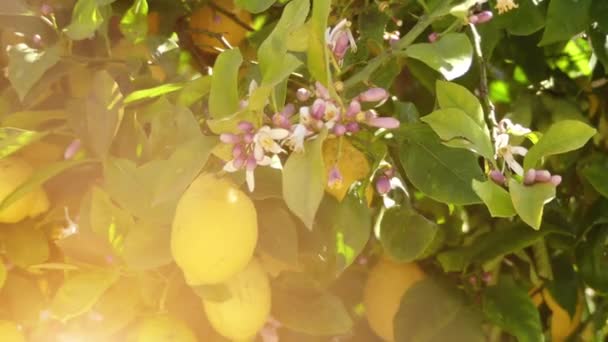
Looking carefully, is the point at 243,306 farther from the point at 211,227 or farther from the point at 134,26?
the point at 134,26

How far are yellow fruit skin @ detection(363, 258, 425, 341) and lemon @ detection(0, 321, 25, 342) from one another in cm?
31

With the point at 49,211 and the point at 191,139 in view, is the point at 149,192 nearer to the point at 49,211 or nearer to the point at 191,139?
the point at 191,139

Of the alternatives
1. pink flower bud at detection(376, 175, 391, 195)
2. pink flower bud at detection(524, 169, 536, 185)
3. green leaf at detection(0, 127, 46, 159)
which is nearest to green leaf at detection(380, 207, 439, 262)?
pink flower bud at detection(376, 175, 391, 195)

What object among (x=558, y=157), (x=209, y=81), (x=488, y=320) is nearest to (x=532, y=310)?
(x=488, y=320)

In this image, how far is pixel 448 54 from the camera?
1.84 feet

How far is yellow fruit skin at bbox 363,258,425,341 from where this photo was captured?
Result: 2.69ft

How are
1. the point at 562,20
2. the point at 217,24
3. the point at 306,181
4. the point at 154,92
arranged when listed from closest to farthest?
the point at 306,181, the point at 154,92, the point at 562,20, the point at 217,24

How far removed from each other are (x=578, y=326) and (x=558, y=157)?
17cm

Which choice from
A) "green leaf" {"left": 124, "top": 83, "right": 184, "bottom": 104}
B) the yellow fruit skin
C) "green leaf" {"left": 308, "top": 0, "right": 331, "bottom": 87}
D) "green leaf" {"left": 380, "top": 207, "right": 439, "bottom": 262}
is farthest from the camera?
the yellow fruit skin

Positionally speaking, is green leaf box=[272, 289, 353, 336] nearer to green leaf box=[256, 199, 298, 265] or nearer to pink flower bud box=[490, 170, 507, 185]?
green leaf box=[256, 199, 298, 265]

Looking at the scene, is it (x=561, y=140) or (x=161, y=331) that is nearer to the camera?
(x=561, y=140)

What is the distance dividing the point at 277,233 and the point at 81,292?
0.16 metres

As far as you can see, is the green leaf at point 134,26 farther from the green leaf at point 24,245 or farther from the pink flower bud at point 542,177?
the pink flower bud at point 542,177

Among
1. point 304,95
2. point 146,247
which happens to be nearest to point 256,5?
point 304,95
